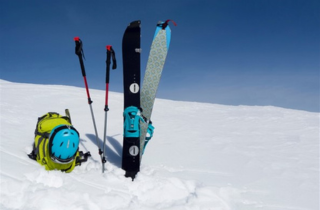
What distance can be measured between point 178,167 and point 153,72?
1640 millimetres

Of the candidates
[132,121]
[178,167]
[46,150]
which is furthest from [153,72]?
[46,150]

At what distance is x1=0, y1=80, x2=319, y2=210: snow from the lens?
8.88 feet

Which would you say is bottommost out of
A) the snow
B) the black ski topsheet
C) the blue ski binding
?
the snow

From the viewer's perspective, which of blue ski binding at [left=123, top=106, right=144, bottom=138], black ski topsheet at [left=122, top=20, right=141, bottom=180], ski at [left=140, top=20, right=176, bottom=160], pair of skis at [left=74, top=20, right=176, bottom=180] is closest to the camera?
pair of skis at [left=74, top=20, right=176, bottom=180]

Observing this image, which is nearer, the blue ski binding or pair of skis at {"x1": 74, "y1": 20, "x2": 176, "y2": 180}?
pair of skis at {"x1": 74, "y1": 20, "x2": 176, "y2": 180}

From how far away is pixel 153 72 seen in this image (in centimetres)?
431

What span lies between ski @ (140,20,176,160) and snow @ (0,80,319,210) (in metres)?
0.64

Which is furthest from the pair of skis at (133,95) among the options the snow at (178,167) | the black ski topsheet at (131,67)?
the snow at (178,167)

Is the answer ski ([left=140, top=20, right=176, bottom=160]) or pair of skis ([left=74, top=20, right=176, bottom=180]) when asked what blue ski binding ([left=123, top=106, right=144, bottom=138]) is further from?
ski ([left=140, top=20, right=176, bottom=160])

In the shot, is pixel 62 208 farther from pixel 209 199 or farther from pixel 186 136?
pixel 186 136

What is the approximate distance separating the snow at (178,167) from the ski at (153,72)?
2.11 feet

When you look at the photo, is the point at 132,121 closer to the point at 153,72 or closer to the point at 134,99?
the point at 134,99

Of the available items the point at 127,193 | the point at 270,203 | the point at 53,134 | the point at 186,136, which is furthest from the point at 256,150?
the point at 53,134

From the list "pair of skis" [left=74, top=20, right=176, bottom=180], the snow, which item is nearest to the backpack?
the snow
